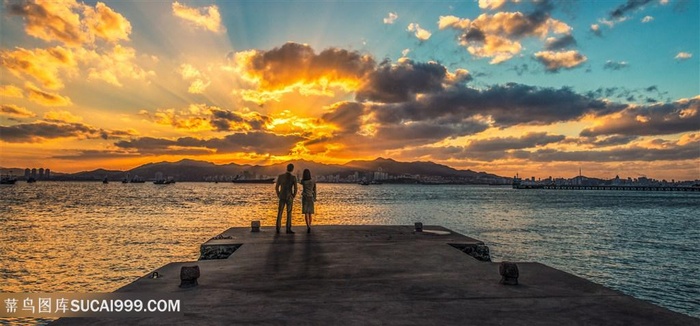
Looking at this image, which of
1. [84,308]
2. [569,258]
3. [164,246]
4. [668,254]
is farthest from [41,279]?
[668,254]

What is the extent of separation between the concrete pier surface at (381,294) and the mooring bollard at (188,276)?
191 mm

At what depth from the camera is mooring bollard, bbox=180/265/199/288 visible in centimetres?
785

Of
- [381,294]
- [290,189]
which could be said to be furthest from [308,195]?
[381,294]

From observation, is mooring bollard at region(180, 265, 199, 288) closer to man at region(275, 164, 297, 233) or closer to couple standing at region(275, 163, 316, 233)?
couple standing at region(275, 163, 316, 233)

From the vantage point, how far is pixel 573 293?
7.53 meters

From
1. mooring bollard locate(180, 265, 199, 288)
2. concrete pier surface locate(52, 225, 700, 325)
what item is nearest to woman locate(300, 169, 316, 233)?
concrete pier surface locate(52, 225, 700, 325)

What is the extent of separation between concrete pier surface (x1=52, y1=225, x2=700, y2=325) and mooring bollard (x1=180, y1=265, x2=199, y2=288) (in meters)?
0.19

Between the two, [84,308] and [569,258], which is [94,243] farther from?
[569,258]

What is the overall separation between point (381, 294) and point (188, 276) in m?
3.53

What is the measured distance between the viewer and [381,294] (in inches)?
292

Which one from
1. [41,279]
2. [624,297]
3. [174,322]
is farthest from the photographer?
[41,279]

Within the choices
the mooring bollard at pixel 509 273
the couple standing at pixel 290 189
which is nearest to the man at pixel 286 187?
the couple standing at pixel 290 189

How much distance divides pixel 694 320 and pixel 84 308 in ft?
29.4

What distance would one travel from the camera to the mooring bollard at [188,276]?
7854 mm
